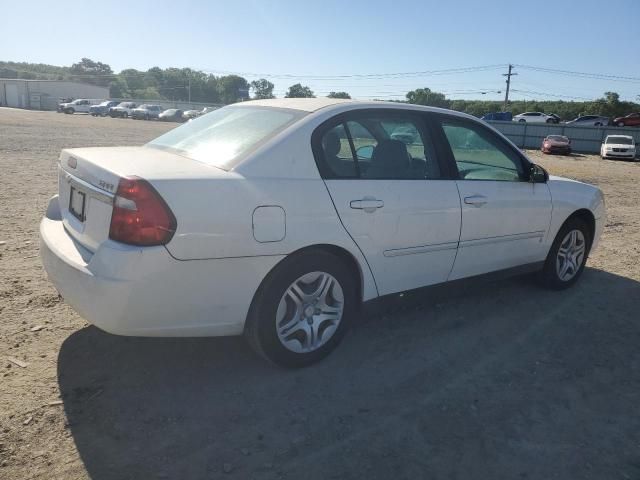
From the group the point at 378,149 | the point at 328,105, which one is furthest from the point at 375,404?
the point at 328,105

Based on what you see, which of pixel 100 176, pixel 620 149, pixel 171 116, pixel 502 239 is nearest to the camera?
pixel 100 176

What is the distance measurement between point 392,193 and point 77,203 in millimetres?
1988

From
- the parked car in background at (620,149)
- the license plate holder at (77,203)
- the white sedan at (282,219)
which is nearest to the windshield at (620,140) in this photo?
the parked car in background at (620,149)

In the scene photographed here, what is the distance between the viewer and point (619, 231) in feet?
26.5

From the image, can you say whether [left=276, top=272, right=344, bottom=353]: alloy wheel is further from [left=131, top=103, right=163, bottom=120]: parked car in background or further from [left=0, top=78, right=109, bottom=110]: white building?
[left=0, top=78, right=109, bottom=110]: white building

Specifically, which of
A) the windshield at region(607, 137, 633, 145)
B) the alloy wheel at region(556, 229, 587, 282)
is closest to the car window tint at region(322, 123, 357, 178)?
the alloy wheel at region(556, 229, 587, 282)

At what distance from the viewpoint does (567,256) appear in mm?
5109

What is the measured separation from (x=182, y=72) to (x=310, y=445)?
5727 inches

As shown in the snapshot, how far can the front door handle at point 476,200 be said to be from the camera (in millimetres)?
3967

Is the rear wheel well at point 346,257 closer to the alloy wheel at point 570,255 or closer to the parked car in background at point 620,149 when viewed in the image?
the alloy wheel at point 570,255

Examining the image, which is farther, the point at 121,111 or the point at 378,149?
the point at 121,111

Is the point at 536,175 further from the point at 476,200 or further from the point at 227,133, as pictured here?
the point at 227,133

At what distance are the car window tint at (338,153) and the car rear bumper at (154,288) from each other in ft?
2.39

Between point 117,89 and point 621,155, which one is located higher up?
point 117,89
